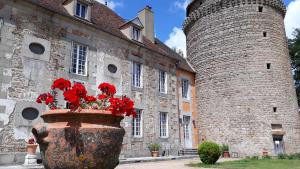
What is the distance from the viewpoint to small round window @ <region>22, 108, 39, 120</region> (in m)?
10.4

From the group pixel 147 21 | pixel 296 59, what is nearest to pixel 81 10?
pixel 147 21

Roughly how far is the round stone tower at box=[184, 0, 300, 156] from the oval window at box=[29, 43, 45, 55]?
11357 millimetres

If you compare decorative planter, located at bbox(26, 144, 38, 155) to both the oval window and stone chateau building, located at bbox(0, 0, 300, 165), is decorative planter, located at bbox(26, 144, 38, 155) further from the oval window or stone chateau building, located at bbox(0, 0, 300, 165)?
the oval window

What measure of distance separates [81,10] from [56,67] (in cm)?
329

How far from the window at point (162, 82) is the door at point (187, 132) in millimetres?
2834

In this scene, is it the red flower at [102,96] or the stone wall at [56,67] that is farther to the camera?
the stone wall at [56,67]

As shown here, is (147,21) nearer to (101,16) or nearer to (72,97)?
(101,16)

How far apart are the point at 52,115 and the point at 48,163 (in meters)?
0.74

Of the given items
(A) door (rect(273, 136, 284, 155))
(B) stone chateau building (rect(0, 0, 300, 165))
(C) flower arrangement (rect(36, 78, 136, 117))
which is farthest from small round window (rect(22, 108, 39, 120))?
(A) door (rect(273, 136, 284, 155))

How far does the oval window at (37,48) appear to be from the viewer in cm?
1106

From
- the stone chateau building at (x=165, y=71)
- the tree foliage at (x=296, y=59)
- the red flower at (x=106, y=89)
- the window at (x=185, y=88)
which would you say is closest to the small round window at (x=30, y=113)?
the stone chateau building at (x=165, y=71)

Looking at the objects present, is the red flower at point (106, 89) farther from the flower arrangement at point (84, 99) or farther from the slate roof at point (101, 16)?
the slate roof at point (101, 16)

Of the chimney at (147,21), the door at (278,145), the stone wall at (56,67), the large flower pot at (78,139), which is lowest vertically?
the door at (278,145)


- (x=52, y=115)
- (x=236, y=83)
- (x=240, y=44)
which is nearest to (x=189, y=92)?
(x=236, y=83)
